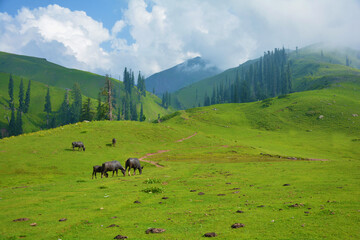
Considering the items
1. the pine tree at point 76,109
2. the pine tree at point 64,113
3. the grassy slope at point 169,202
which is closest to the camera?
the grassy slope at point 169,202

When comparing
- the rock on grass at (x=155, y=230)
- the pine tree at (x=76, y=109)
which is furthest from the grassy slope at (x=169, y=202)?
the pine tree at (x=76, y=109)

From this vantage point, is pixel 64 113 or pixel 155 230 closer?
pixel 155 230

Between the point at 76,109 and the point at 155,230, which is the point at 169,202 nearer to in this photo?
the point at 155,230

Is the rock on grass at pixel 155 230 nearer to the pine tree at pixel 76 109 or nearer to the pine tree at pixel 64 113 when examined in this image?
the pine tree at pixel 76 109

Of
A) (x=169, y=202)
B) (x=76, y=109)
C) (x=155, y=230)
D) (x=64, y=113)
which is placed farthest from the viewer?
(x=64, y=113)

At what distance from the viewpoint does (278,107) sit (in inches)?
4865

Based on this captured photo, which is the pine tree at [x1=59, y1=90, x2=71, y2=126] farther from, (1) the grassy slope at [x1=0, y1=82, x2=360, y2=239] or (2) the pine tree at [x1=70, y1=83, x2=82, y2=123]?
(1) the grassy slope at [x1=0, y1=82, x2=360, y2=239]

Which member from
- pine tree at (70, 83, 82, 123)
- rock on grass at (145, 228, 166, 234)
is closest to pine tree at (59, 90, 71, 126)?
pine tree at (70, 83, 82, 123)

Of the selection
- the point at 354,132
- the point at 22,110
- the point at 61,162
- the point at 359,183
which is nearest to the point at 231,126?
the point at 354,132

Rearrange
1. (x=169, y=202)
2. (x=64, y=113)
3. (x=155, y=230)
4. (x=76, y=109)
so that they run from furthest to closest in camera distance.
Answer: (x=64, y=113), (x=76, y=109), (x=169, y=202), (x=155, y=230)

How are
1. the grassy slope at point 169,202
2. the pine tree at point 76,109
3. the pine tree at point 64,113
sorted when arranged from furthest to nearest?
the pine tree at point 64,113 < the pine tree at point 76,109 < the grassy slope at point 169,202

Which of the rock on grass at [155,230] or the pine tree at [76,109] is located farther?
the pine tree at [76,109]

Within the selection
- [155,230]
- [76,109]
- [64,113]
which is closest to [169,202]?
[155,230]

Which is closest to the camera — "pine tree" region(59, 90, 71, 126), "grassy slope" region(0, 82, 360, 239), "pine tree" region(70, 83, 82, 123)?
"grassy slope" region(0, 82, 360, 239)
